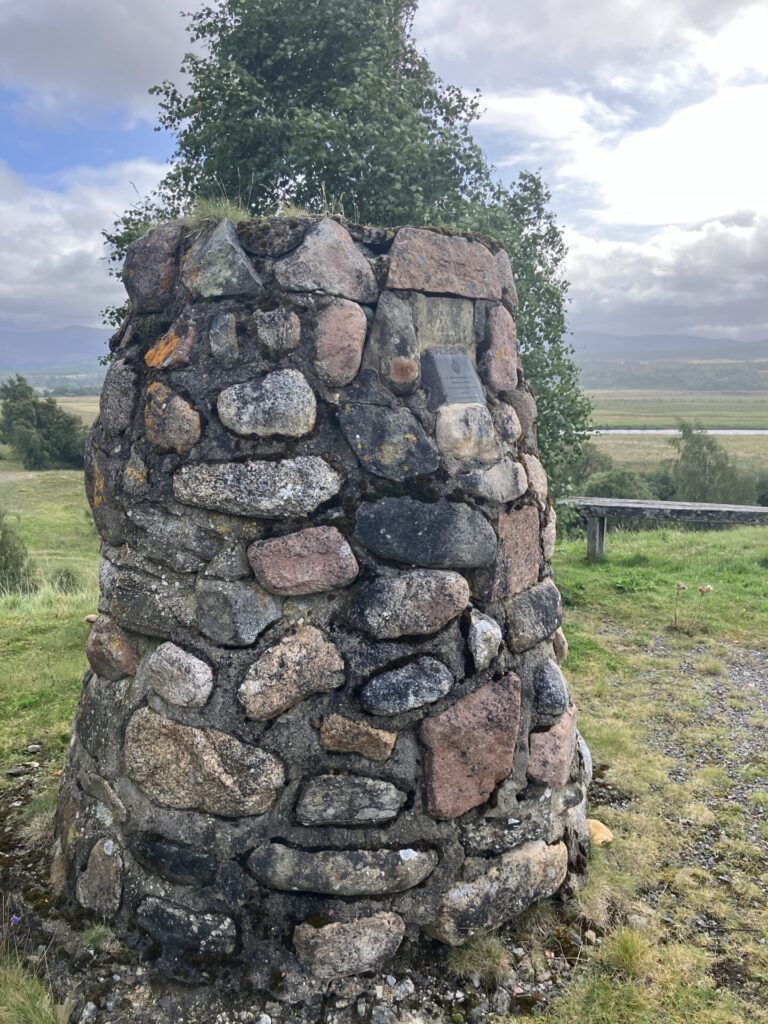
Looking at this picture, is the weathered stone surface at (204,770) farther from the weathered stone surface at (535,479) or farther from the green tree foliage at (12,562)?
the green tree foliage at (12,562)

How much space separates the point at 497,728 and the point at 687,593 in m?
6.92

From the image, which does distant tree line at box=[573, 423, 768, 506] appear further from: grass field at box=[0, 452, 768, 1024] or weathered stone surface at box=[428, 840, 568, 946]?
weathered stone surface at box=[428, 840, 568, 946]

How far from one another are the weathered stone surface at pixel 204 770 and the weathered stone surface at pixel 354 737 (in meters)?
0.22

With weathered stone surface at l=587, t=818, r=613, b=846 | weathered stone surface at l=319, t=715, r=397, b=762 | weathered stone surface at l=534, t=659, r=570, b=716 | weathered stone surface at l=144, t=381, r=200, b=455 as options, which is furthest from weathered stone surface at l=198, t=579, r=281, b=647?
weathered stone surface at l=587, t=818, r=613, b=846

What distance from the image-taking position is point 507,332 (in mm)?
3443

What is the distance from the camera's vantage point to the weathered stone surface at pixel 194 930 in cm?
282

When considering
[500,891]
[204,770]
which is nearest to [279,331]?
[204,770]

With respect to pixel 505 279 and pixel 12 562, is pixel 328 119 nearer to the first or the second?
pixel 505 279

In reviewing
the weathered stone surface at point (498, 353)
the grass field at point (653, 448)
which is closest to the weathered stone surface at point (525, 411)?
the weathered stone surface at point (498, 353)

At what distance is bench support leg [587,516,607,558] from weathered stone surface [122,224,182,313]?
8.99 m

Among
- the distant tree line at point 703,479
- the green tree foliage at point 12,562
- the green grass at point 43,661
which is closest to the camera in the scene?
the green grass at point 43,661

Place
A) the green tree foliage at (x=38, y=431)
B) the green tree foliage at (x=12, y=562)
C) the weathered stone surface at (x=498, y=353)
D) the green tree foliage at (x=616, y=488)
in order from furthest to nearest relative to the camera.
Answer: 1. the green tree foliage at (x=38, y=431)
2. the green tree foliage at (x=616, y=488)
3. the green tree foliage at (x=12, y=562)
4. the weathered stone surface at (x=498, y=353)

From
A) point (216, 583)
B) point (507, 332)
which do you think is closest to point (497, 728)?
point (216, 583)

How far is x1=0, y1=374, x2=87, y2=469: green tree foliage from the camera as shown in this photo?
29641mm
